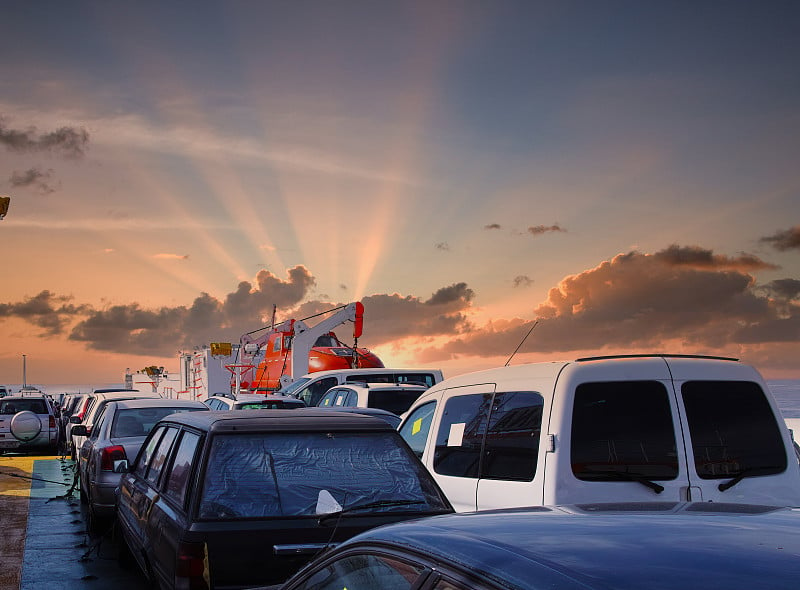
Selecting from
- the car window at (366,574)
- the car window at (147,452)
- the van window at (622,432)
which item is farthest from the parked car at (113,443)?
the car window at (366,574)

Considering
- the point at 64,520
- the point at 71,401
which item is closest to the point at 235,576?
the point at 64,520

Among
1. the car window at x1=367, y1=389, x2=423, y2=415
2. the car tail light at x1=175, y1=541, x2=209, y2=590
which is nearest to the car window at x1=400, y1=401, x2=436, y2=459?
the car tail light at x1=175, y1=541, x2=209, y2=590

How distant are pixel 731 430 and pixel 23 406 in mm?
23869

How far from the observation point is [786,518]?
111 inches

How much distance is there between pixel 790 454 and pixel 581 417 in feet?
4.92

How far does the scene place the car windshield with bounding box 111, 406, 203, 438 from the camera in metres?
12.4

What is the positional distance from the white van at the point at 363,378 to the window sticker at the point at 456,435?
30.2 feet

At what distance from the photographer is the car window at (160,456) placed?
670cm

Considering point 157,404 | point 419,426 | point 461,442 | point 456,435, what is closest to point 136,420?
point 157,404

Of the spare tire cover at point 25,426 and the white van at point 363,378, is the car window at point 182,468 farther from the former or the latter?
the spare tire cover at point 25,426

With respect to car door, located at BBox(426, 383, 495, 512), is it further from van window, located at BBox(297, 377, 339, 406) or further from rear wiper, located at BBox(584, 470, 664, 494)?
van window, located at BBox(297, 377, 339, 406)

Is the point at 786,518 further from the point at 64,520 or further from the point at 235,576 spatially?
the point at 64,520

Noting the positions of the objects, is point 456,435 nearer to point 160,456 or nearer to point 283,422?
point 283,422

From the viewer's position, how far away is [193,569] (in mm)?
5117
